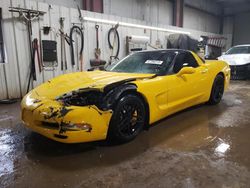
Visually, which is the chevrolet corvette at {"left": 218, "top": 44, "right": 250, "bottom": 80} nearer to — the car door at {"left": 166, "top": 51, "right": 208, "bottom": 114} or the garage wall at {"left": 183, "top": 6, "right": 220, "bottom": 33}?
the car door at {"left": 166, "top": 51, "right": 208, "bottom": 114}

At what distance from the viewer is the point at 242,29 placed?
15.6 m

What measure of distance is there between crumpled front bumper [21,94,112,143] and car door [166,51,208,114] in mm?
1123

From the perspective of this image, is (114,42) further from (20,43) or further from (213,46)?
(213,46)

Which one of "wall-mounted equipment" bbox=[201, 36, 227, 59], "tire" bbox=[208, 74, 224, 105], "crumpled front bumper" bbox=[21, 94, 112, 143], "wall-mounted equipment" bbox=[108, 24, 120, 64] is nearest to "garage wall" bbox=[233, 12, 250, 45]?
"wall-mounted equipment" bbox=[201, 36, 227, 59]

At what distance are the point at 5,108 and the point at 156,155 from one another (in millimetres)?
3357

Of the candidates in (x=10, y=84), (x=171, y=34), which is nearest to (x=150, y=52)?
(x=10, y=84)

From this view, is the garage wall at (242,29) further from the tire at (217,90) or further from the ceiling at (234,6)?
the tire at (217,90)

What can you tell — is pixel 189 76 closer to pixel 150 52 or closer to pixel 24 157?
pixel 150 52

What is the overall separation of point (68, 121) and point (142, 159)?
2.66ft

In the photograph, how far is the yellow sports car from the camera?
2.09 m

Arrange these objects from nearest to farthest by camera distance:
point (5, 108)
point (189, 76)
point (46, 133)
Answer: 1. point (46, 133)
2. point (189, 76)
3. point (5, 108)

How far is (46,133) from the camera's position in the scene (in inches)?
84.4

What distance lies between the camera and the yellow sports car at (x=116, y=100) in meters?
2.09

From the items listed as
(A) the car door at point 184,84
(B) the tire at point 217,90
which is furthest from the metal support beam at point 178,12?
(A) the car door at point 184,84
